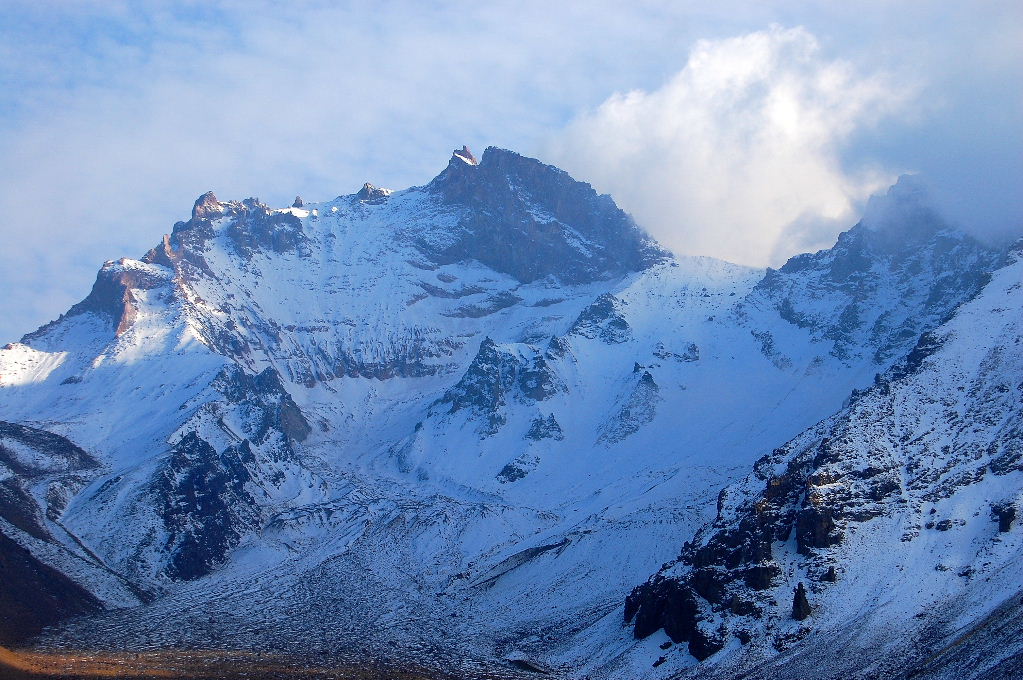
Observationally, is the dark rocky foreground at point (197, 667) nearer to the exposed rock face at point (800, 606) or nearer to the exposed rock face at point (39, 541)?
the exposed rock face at point (39, 541)

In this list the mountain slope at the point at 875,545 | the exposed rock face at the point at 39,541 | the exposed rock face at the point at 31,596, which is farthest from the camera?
the exposed rock face at the point at 39,541

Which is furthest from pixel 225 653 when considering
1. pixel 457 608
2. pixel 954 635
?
pixel 954 635

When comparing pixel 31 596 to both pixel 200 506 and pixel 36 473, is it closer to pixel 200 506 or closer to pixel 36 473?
pixel 200 506

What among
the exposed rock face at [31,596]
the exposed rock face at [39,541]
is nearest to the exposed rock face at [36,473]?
the exposed rock face at [39,541]

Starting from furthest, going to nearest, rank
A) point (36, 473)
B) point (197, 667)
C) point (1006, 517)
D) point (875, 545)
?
point (36, 473), point (875, 545), point (197, 667), point (1006, 517)

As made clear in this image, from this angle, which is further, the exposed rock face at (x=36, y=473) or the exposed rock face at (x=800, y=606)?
the exposed rock face at (x=36, y=473)

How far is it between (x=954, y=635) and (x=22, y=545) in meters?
121

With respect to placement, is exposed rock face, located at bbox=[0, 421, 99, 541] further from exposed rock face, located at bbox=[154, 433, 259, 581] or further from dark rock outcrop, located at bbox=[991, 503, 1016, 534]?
dark rock outcrop, located at bbox=[991, 503, 1016, 534]

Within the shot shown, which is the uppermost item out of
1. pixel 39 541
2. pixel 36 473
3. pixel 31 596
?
pixel 36 473

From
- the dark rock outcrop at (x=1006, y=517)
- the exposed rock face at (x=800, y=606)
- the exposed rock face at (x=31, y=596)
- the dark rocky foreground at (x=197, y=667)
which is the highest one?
the exposed rock face at (x=31, y=596)

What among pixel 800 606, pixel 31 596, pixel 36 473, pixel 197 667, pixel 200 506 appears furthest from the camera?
pixel 200 506

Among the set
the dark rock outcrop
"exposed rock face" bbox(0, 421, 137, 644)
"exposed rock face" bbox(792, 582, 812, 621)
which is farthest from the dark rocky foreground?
the dark rock outcrop

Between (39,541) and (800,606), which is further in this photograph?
(39,541)

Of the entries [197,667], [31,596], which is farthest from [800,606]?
[31,596]
